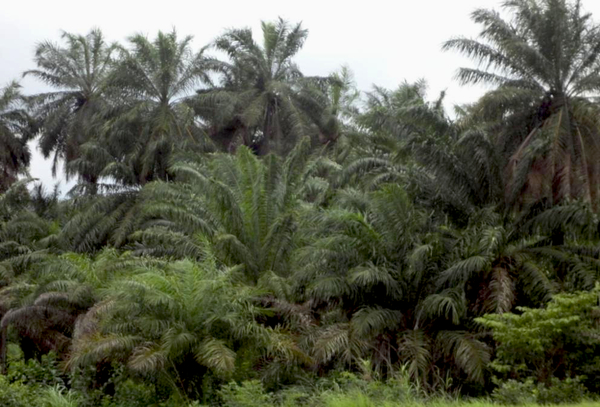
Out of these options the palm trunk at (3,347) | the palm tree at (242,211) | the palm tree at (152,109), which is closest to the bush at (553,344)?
the palm tree at (242,211)

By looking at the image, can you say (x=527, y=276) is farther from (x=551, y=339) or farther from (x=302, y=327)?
(x=302, y=327)

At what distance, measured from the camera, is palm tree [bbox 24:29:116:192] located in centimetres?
3728

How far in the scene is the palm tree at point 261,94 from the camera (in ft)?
111

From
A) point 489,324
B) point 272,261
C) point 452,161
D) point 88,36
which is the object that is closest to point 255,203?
point 272,261

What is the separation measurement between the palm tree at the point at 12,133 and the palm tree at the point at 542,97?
26131mm

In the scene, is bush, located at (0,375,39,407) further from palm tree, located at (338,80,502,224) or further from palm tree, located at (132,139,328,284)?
palm tree, located at (338,80,502,224)

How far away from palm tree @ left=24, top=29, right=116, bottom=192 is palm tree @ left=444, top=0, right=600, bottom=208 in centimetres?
2055

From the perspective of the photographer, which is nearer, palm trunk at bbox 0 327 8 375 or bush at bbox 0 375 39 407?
bush at bbox 0 375 39 407

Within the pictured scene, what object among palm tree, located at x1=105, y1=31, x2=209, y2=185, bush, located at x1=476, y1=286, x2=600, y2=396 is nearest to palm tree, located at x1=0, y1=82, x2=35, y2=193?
palm tree, located at x1=105, y1=31, x2=209, y2=185

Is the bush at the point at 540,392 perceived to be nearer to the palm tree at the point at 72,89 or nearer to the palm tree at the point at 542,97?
the palm tree at the point at 542,97

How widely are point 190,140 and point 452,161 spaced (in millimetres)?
15179

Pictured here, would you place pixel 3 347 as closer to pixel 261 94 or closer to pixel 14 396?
pixel 14 396

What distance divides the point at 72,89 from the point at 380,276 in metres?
25.5

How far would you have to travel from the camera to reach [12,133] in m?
40.7
